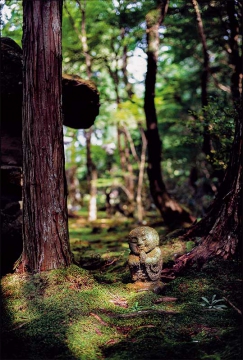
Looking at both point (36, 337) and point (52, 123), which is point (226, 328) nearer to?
point (36, 337)

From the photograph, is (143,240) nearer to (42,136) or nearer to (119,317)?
(119,317)

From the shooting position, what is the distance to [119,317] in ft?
12.7

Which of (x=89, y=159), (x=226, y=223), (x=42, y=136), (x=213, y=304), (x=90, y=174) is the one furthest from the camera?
(x=90, y=174)

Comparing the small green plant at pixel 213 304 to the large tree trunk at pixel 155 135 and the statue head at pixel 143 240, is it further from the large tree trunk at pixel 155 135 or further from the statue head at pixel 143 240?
the large tree trunk at pixel 155 135

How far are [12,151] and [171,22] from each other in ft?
22.6

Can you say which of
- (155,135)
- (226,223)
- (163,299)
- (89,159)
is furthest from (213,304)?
(89,159)

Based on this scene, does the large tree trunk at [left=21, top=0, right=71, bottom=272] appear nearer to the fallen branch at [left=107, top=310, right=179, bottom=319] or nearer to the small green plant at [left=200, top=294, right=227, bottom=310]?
the fallen branch at [left=107, top=310, right=179, bottom=319]

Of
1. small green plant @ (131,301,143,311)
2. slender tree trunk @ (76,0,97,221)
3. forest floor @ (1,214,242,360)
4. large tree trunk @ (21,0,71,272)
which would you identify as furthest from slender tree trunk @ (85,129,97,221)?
small green plant @ (131,301,143,311)

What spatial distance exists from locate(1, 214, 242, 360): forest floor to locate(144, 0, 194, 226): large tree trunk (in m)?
4.23

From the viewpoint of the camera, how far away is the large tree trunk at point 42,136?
177 inches

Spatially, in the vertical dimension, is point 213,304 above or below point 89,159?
below

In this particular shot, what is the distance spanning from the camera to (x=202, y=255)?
4.98m

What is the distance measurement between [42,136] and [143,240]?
2113mm

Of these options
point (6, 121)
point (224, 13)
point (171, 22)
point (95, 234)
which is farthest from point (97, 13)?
point (95, 234)
